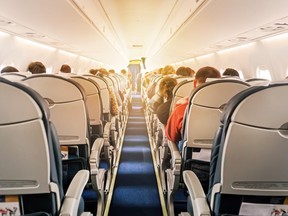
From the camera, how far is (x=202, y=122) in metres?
2.67

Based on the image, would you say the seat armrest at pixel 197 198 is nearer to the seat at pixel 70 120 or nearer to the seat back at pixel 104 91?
the seat at pixel 70 120

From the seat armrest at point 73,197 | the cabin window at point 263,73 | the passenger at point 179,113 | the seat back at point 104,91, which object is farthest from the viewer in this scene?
the cabin window at point 263,73

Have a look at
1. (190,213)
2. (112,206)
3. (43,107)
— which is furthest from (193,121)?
(112,206)

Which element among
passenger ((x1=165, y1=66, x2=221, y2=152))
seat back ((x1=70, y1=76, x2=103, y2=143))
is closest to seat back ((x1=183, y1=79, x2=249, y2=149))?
passenger ((x1=165, y1=66, x2=221, y2=152))

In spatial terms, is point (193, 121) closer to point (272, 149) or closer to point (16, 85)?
point (272, 149)

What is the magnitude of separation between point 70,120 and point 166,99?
79.1 inches

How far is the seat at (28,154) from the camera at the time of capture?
1.52 m

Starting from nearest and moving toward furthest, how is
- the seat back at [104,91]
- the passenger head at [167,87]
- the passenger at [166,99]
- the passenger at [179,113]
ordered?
the passenger at [179,113] < the passenger at [166,99] < the passenger head at [167,87] < the seat back at [104,91]

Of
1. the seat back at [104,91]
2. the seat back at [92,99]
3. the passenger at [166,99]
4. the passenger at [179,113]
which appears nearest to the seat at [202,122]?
the passenger at [179,113]

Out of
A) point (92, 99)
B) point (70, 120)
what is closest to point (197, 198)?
point (70, 120)

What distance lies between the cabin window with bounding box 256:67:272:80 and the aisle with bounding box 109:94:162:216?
115 inches

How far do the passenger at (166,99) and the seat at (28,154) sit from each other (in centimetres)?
272

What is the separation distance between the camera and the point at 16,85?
153 centimetres

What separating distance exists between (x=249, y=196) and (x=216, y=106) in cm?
101
